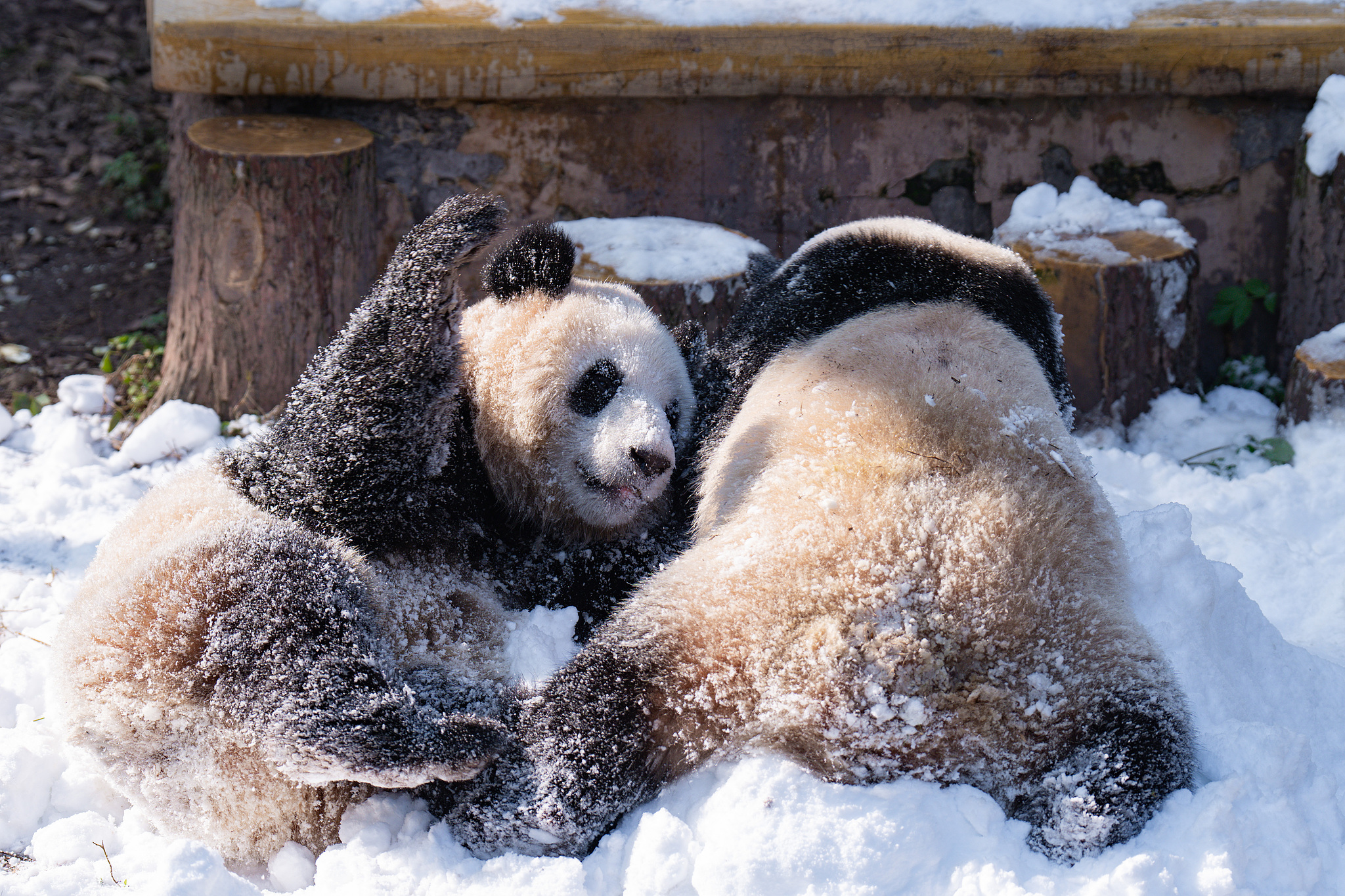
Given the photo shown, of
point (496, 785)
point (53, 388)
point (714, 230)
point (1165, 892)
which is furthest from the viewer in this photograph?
point (53, 388)

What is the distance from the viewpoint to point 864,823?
1256 mm

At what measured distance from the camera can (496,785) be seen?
1.40 metres

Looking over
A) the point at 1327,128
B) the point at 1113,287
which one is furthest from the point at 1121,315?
the point at 1327,128

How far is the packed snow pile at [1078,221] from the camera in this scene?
3029mm

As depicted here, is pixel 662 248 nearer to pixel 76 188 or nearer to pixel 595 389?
pixel 595 389

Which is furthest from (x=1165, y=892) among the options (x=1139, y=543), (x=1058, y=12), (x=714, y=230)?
(x=1058, y=12)

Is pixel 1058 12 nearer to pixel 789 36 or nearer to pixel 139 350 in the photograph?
pixel 789 36

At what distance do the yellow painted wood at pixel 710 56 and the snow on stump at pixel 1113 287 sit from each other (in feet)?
1.25

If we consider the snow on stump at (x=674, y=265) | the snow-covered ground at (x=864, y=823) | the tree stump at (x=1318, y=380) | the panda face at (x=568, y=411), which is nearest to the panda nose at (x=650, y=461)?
the panda face at (x=568, y=411)

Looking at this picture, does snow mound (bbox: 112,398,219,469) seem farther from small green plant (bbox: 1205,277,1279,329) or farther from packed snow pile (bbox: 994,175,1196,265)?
small green plant (bbox: 1205,277,1279,329)

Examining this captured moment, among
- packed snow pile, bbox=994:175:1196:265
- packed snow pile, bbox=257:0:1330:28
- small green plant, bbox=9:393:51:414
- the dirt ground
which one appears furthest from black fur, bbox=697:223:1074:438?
the dirt ground

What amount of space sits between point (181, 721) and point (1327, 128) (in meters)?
3.47

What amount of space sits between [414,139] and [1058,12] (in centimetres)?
200

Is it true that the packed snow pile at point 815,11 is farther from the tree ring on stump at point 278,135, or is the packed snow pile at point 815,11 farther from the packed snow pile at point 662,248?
the packed snow pile at point 662,248
